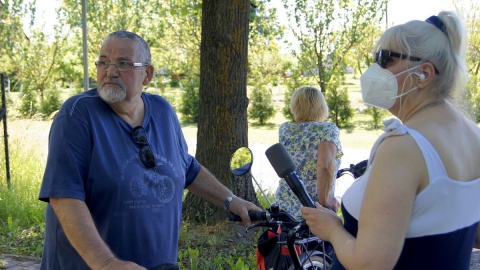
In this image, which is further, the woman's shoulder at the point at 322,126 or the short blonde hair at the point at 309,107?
the short blonde hair at the point at 309,107

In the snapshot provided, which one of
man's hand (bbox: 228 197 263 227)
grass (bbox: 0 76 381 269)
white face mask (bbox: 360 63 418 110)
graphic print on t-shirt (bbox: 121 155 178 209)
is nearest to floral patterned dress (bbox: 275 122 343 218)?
grass (bbox: 0 76 381 269)

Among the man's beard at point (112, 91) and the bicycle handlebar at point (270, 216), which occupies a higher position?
the man's beard at point (112, 91)

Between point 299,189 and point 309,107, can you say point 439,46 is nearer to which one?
point 299,189

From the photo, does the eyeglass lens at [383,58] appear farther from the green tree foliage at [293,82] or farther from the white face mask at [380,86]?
the green tree foliage at [293,82]

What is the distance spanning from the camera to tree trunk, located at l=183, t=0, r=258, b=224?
20.9 ft

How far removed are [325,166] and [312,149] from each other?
0.67 ft

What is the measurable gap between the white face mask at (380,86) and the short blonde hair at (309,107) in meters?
2.84

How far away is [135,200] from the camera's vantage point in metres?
2.64

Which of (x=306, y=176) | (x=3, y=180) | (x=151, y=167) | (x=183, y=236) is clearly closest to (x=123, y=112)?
(x=151, y=167)

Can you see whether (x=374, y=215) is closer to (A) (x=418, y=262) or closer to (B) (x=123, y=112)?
(A) (x=418, y=262)

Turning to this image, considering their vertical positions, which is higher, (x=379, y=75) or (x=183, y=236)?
(x=379, y=75)

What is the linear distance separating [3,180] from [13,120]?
302 centimetres

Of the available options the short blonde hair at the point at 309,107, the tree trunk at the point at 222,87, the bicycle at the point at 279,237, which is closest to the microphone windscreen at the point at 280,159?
the bicycle at the point at 279,237

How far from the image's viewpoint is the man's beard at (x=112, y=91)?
8.89ft
